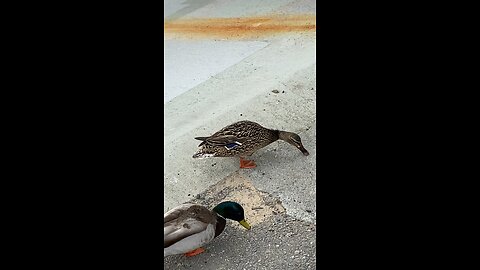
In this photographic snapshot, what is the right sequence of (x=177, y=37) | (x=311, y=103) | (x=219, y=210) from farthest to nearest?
(x=177, y=37) → (x=311, y=103) → (x=219, y=210)

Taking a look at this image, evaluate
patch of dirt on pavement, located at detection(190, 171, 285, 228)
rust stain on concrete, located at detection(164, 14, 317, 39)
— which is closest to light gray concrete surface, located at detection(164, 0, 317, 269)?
patch of dirt on pavement, located at detection(190, 171, 285, 228)

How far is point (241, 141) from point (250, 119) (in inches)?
18.0

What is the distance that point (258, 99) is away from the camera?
3645 millimetres

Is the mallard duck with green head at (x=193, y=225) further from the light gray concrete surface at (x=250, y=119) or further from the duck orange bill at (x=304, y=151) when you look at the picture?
the duck orange bill at (x=304, y=151)

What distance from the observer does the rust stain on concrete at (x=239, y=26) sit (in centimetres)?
467

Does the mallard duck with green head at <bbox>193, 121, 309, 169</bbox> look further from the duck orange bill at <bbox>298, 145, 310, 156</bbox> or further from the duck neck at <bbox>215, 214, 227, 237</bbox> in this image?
the duck neck at <bbox>215, 214, 227, 237</bbox>

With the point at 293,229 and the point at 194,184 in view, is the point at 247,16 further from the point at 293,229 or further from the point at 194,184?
the point at 293,229

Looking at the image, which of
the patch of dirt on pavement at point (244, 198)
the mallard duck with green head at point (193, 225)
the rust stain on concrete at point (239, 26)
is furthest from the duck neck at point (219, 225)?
the rust stain on concrete at point (239, 26)

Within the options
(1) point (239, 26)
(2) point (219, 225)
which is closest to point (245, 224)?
(2) point (219, 225)

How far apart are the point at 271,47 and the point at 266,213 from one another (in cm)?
198

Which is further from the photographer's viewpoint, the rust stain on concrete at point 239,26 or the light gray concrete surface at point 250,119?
the rust stain on concrete at point 239,26

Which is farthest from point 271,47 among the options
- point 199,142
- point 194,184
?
point 194,184

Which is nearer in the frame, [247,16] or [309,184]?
[309,184]

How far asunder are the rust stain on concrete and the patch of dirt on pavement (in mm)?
1941
